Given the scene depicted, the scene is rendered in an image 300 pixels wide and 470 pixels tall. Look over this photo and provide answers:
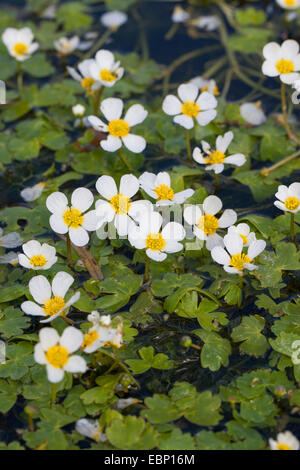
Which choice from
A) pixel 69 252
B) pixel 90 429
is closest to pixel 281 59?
pixel 69 252

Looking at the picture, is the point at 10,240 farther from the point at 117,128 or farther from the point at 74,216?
the point at 117,128

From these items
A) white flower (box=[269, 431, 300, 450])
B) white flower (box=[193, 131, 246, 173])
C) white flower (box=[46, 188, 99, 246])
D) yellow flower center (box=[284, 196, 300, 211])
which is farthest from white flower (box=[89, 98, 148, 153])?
white flower (box=[269, 431, 300, 450])

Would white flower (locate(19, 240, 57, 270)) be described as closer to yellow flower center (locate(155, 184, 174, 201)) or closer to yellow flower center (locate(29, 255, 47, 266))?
yellow flower center (locate(29, 255, 47, 266))

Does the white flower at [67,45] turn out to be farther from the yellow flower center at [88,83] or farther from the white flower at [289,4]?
the white flower at [289,4]

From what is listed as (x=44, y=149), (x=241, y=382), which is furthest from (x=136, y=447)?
(x=44, y=149)
